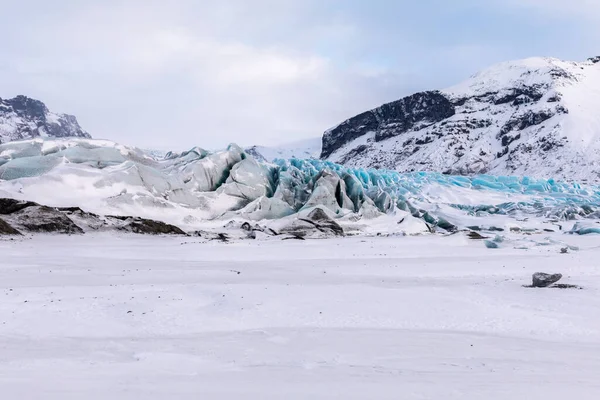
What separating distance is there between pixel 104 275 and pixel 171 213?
20185 millimetres

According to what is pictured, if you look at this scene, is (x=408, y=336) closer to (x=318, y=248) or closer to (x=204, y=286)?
(x=204, y=286)

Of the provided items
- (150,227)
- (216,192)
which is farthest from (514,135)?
(150,227)

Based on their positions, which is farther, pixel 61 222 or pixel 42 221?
pixel 61 222

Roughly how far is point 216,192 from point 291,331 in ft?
104

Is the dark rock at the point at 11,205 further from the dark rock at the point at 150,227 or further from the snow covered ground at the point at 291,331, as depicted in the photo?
the snow covered ground at the point at 291,331

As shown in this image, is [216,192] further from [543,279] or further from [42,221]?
[543,279]

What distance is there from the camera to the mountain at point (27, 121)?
562ft

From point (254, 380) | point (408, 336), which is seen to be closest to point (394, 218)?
point (408, 336)

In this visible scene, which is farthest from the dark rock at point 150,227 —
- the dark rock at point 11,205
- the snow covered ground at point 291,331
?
the snow covered ground at point 291,331

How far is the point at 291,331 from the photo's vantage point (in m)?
10.7

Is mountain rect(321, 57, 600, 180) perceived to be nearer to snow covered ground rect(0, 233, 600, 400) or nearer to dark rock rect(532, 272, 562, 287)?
dark rock rect(532, 272, 562, 287)

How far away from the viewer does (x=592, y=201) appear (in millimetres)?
59562

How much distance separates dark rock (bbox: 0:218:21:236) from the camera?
26.5 metres

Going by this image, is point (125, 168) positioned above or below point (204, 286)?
above
